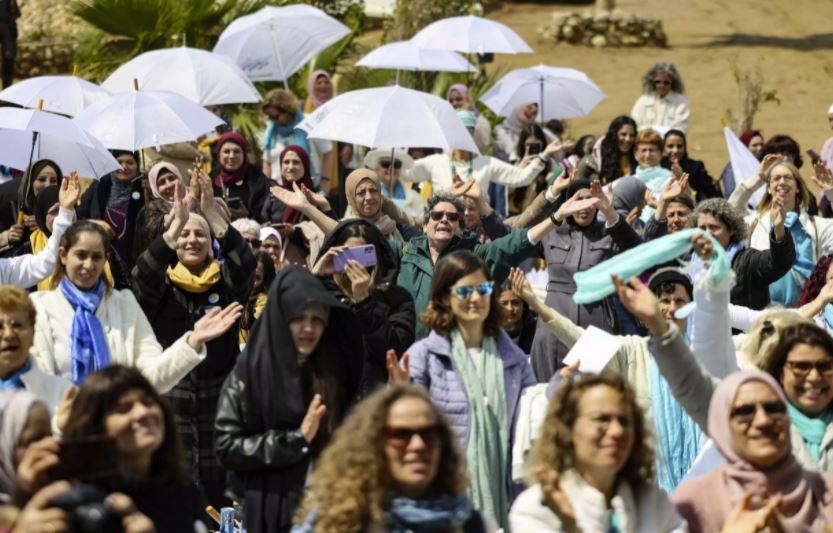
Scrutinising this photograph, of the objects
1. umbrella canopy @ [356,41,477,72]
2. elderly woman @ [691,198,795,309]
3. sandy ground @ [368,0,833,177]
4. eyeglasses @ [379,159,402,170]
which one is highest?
sandy ground @ [368,0,833,177]

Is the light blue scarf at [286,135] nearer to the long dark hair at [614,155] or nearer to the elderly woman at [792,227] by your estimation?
the long dark hair at [614,155]

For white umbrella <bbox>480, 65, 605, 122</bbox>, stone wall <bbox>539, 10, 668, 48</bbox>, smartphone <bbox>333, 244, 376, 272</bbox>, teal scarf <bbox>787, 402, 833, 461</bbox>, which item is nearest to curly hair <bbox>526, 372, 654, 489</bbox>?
teal scarf <bbox>787, 402, 833, 461</bbox>

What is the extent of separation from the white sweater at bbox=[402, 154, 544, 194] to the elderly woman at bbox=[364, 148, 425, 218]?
10 centimetres

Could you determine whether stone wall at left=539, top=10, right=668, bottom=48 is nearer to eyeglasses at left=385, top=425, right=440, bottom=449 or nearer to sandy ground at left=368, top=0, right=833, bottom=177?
sandy ground at left=368, top=0, right=833, bottom=177

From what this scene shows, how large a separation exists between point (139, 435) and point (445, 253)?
3845 mm

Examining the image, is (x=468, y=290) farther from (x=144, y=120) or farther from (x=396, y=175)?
(x=396, y=175)

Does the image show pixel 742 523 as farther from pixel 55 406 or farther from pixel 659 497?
pixel 55 406

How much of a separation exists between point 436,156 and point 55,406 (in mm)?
7054

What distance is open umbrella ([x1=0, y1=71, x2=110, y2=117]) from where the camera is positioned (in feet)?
41.9

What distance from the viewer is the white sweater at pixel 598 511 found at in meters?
5.52

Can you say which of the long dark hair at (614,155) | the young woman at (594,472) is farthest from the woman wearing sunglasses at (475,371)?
the long dark hair at (614,155)

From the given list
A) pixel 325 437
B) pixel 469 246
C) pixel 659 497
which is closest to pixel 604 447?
pixel 659 497

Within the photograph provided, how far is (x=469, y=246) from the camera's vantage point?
9.62 meters

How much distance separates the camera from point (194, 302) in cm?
895
